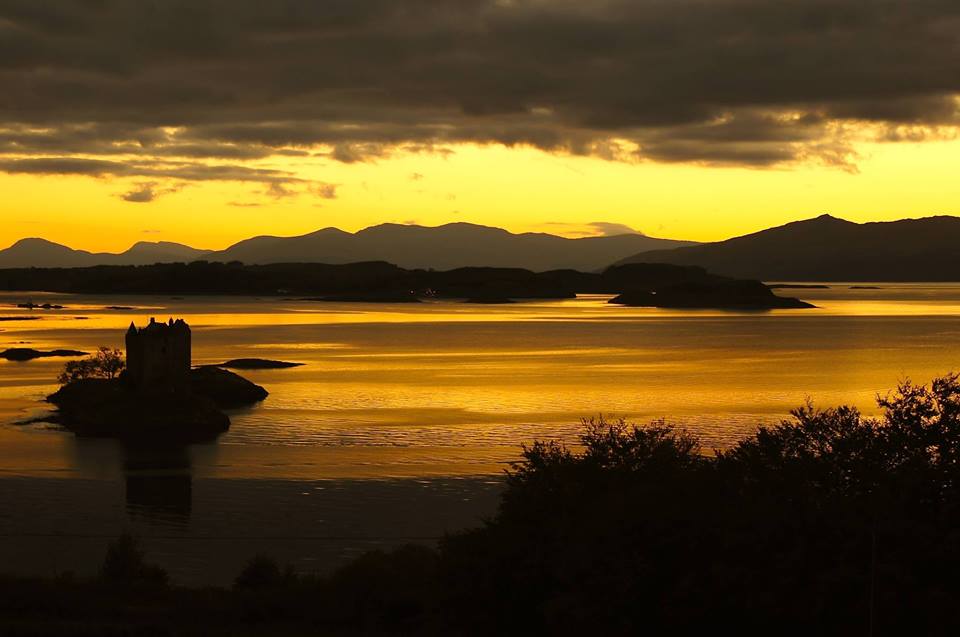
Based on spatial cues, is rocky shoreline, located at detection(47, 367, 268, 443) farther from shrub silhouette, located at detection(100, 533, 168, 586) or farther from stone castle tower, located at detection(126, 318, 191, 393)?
shrub silhouette, located at detection(100, 533, 168, 586)

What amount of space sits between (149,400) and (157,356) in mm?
2213

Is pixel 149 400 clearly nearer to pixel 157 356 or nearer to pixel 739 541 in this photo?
pixel 157 356

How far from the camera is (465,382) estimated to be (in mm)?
81312

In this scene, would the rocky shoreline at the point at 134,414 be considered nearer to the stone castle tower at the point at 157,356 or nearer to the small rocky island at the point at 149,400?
the small rocky island at the point at 149,400

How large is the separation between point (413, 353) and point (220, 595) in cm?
8671

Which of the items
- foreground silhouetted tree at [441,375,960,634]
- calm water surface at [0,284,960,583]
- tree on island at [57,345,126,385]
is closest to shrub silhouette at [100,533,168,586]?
calm water surface at [0,284,960,583]

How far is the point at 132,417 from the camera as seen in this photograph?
5422 cm

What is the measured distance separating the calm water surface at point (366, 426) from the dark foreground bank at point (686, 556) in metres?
8.42

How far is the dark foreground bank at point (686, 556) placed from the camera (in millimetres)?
18031

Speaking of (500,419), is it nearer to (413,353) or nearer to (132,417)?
(132,417)

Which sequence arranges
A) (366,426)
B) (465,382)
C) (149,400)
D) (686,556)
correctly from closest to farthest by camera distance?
(686,556), (149,400), (366,426), (465,382)

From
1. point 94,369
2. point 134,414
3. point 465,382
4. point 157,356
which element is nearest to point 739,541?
point 134,414

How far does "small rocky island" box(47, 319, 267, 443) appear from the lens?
53.7m

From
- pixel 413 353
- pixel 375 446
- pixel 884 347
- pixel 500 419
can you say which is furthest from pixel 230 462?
pixel 884 347
